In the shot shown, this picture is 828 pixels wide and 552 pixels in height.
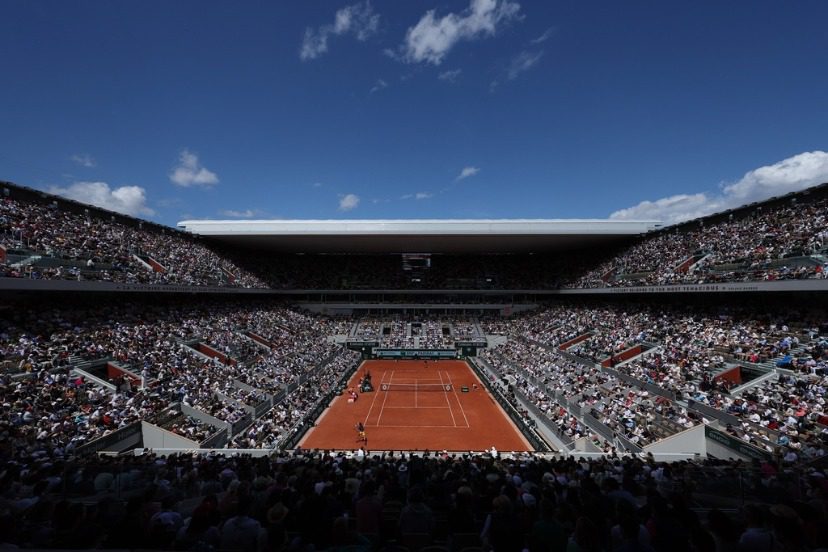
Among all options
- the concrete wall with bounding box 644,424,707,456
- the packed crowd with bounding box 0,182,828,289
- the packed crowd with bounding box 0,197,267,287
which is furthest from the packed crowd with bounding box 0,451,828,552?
the packed crowd with bounding box 0,197,267,287

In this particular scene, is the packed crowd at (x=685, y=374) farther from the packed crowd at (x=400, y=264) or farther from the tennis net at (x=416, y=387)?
the tennis net at (x=416, y=387)

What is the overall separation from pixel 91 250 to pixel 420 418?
25340 mm

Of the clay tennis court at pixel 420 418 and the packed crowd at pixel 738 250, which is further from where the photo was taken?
the clay tennis court at pixel 420 418

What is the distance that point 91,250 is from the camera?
26828mm

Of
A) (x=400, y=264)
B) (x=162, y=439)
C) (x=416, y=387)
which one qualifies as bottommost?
(x=416, y=387)

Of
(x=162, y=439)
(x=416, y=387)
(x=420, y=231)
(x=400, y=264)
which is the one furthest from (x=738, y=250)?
(x=400, y=264)

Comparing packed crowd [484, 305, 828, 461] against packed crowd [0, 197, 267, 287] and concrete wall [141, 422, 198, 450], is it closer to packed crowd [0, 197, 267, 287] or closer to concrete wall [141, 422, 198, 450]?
concrete wall [141, 422, 198, 450]

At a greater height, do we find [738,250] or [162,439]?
[738,250]

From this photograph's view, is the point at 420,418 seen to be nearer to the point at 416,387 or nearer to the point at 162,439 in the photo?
the point at 416,387

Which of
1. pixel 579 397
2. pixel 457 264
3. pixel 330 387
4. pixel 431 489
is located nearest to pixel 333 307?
pixel 457 264

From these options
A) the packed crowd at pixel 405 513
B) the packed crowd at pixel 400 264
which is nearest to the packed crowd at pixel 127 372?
the packed crowd at pixel 400 264

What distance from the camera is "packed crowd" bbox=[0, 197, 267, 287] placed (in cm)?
2159

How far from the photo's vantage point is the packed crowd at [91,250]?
2159 centimetres

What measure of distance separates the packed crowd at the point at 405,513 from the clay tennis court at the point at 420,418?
527 inches
